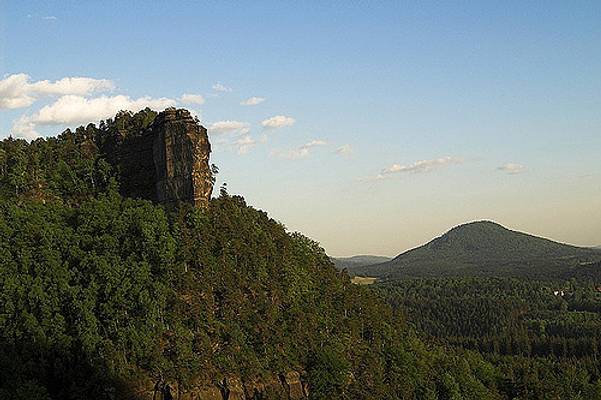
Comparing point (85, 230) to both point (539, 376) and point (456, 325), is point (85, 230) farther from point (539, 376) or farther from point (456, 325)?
point (456, 325)

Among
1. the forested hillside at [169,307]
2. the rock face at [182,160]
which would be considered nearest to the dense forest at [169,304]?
the forested hillside at [169,307]

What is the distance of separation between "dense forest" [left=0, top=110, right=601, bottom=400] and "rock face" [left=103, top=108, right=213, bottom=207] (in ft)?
5.86

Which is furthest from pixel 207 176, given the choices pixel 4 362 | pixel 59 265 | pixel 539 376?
pixel 539 376

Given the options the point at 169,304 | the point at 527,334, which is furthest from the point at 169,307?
the point at 527,334

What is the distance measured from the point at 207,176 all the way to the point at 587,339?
89890 mm

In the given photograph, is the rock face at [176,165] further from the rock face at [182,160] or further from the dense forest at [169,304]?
the dense forest at [169,304]

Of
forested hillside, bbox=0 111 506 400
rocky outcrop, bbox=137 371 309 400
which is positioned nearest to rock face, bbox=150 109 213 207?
forested hillside, bbox=0 111 506 400

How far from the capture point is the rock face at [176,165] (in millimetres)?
61625

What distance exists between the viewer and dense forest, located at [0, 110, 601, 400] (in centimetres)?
4591

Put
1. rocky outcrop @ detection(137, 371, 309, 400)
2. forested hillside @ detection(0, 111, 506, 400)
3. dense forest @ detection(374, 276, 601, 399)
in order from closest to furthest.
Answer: rocky outcrop @ detection(137, 371, 309, 400), forested hillside @ detection(0, 111, 506, 400), dense forest @ detection(374, 276, 601, 399)

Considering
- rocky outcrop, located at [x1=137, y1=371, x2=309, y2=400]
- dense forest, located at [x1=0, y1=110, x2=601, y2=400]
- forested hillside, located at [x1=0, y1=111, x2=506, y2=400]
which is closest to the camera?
rocky outcrop, located at [x1=137, y1=371, x2=309, y2=400]

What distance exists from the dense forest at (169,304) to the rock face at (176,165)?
5.86ft

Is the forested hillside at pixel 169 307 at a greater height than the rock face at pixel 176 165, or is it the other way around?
the rock face at pixel 176 165

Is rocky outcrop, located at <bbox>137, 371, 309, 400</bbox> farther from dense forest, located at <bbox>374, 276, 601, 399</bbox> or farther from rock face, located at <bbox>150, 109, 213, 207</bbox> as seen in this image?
dense forest, located at <bbox>374, 276, 601, 399</bbox>
